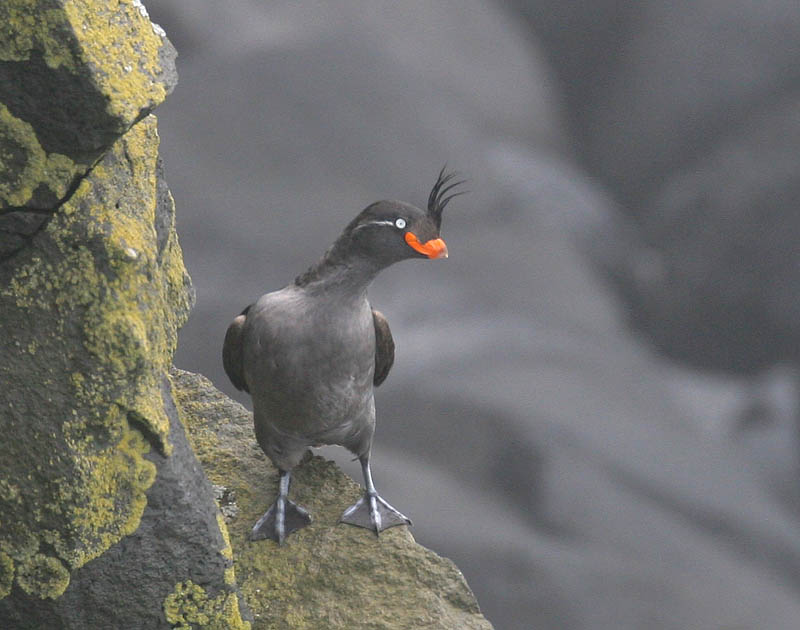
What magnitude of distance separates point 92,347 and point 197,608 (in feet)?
3.96

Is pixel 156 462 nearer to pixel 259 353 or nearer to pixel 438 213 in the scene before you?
pixel 259 353

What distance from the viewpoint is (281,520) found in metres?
5.85

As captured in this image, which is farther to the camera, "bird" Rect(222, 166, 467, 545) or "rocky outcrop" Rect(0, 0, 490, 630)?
"bird" Rect(222, 166, 467, 545)

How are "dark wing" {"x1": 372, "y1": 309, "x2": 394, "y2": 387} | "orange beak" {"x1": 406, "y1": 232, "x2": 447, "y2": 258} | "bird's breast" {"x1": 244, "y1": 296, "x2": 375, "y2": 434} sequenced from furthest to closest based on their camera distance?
"dark wing" {"x1": 372, "y1": 309, "x2": 394, "y2": 387} < "bird's breast" {"x1": 244, "y1": 296, "x2": 375, "y2": 434} < "orange beak" {"x1": 406, "y1": 232, "x2": 447, "y2": 258}

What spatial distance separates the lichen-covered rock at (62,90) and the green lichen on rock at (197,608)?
1615mm

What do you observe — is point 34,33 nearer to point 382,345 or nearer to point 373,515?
point 382,345

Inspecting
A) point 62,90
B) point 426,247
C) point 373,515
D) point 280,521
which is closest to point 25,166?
point 62,90

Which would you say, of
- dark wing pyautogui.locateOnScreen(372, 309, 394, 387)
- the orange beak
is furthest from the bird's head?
dark wing pyautogui.locateOnScreen(372, 309, 394, 387)

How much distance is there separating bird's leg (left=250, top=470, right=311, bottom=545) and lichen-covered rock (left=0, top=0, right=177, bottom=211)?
2306mm

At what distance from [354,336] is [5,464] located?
1.70m

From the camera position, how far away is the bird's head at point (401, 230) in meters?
5.07

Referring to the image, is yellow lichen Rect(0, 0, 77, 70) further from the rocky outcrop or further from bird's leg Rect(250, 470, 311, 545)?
bird's leg Rect(250, 470, 311, 545)

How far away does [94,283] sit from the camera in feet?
13.7

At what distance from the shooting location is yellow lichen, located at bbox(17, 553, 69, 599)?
4.41 metres
